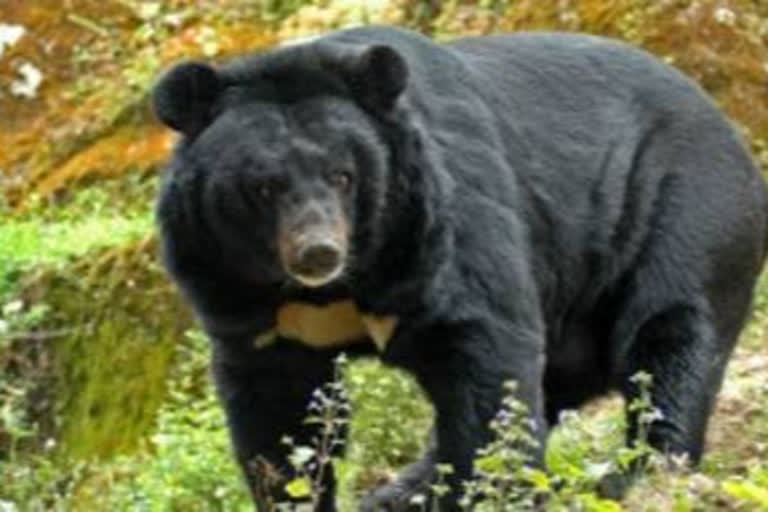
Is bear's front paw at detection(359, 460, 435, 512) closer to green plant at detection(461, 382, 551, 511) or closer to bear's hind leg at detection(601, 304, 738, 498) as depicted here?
bear's hind leg at detection(601, 304, 738, 498)

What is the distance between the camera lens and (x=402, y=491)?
7652 millimetres

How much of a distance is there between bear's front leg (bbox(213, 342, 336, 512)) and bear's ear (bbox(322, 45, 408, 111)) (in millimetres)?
739

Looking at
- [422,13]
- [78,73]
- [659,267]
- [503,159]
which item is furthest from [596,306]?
[78,73]

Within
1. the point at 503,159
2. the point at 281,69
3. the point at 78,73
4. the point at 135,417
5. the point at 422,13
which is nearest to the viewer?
the point at 281,69

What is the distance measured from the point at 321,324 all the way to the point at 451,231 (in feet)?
1.48

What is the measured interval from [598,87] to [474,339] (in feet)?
4.53

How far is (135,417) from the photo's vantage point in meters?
10.4

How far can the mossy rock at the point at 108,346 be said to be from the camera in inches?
408

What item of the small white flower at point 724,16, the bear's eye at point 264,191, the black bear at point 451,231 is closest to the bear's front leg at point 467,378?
the black bear at point 451,231

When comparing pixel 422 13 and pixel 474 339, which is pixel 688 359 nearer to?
pixel 474 339

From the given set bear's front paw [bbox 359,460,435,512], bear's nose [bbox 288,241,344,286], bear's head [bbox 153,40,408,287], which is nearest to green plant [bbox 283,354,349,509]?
bear's nose [bbox 288,241,344,286]

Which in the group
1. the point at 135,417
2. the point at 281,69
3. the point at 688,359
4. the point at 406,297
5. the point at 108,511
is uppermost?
the point at 281,69

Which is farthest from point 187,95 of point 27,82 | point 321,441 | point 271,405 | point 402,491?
point 27,82

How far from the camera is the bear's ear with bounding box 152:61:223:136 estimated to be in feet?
21.1
